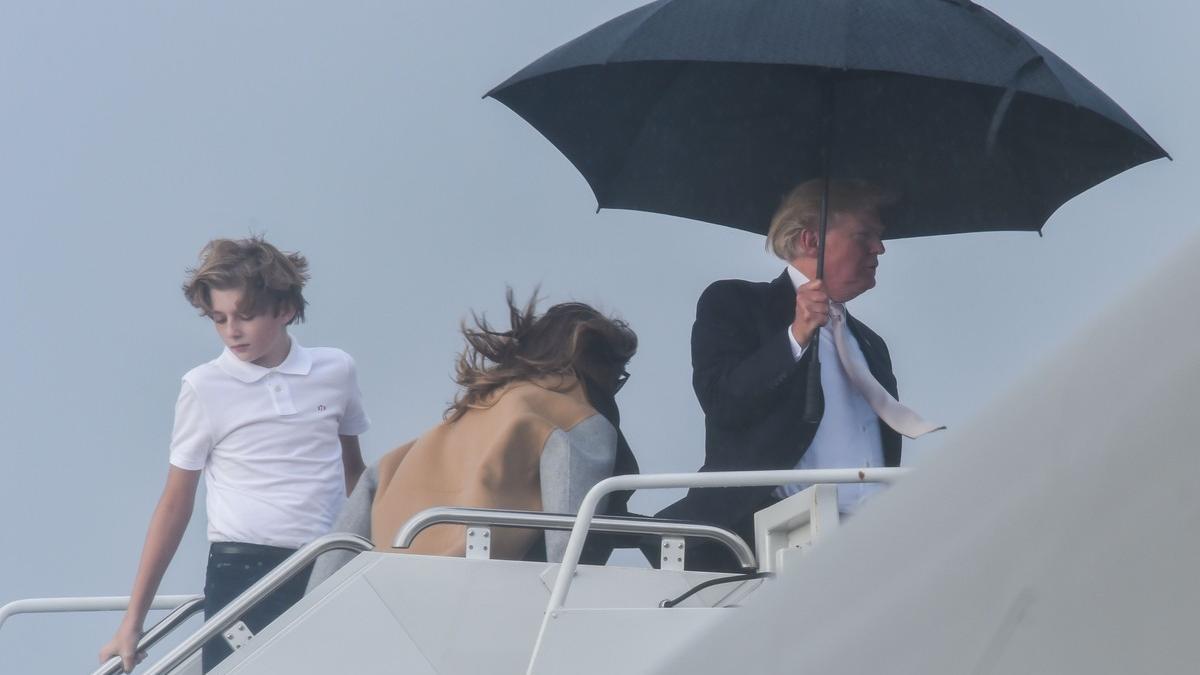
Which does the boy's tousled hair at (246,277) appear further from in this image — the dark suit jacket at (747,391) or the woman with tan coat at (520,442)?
the dark suit jacket at (747,391)

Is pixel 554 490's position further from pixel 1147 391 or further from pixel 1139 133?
pixel 1147 391

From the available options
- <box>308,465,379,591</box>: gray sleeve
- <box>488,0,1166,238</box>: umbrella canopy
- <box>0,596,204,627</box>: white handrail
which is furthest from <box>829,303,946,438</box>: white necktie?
<box>0,596,204,627</box>: white handrail

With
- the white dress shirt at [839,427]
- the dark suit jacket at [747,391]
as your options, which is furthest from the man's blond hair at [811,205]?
the white dress shirt at [839,427]

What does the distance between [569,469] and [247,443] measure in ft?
3.37

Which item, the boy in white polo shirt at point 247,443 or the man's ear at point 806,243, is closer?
the man's ear at point 806,243

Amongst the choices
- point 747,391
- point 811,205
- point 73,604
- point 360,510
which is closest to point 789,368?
point 747,391

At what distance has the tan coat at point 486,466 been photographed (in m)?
4.30

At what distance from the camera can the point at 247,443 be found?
4.69 m

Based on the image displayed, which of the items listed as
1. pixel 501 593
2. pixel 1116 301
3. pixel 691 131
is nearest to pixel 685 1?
pixel 691 131

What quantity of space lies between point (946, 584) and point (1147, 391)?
141 millimetres

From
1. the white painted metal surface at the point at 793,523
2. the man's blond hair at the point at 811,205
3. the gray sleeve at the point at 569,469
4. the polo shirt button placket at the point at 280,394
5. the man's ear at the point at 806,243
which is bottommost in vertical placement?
the white painted metal surface at the point at 793,523

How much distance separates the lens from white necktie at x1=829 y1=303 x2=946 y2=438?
14.0 ft

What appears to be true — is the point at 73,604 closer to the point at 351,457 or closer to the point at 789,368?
the point at 351,457

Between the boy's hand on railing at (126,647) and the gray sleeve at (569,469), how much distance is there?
132cm
